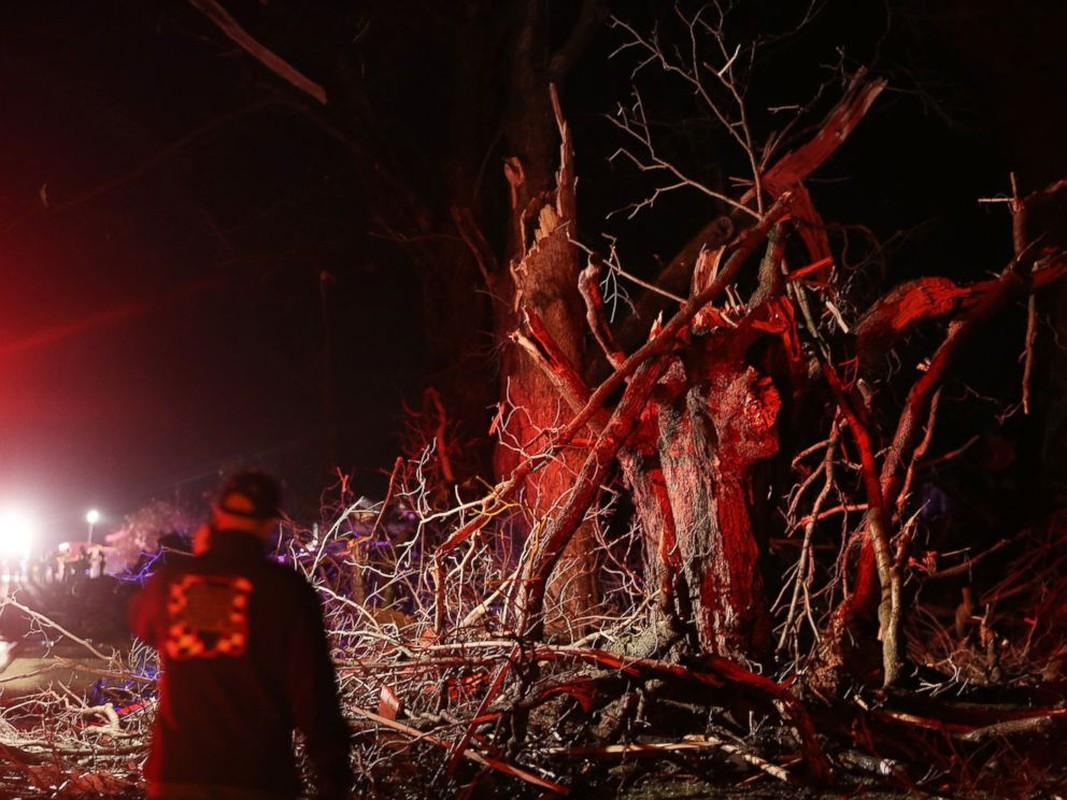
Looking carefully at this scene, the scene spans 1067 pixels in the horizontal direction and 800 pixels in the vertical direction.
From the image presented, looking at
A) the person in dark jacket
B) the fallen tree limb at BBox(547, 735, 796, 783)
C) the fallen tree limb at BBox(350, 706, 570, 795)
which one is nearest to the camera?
the person in dark jacket

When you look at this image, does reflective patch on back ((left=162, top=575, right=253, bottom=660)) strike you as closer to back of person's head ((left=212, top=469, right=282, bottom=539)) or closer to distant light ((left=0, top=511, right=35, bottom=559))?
A: back of person's head ((left=212, top=469, right=282, bottom=539))

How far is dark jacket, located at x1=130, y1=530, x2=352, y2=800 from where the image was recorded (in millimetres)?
2553

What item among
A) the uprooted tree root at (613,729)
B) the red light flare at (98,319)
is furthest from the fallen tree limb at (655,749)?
the red light flare at (98,319)

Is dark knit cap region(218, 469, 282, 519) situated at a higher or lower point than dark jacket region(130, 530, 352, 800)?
higher

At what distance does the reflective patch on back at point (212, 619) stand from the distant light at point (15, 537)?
41.5 ft

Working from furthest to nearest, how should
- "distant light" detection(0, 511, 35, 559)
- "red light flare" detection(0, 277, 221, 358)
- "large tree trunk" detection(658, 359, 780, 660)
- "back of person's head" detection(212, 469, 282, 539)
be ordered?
"red light flare" detection(0, 277, 221, 358) < "distant light" detection(0, 511, 35, 559) < "large tree trunk" detection(658, 359, 780, 660) < "back of person's head" detection(212, 469, 282, 539)

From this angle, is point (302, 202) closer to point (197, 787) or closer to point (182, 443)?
point (197, 787)

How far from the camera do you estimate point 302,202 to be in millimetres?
12547

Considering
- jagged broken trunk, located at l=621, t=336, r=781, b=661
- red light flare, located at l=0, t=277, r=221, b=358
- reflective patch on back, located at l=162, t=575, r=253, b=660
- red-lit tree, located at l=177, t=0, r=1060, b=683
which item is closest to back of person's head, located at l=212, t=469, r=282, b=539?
reflective patch on back, located at l=162, t=575, r=253, b=660

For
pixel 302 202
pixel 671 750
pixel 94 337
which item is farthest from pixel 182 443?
pixel 671 750

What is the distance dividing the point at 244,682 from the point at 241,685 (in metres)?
0.01

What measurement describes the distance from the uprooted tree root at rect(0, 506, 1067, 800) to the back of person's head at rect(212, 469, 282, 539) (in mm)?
2215

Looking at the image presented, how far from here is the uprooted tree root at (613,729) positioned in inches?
179

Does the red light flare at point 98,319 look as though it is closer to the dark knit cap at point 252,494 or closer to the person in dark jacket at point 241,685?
the dark knit cap at point 252,494
